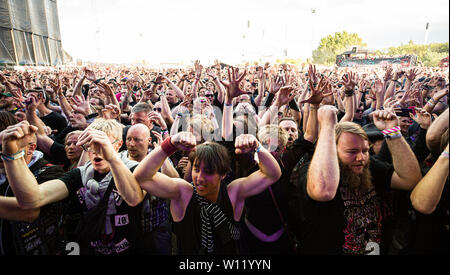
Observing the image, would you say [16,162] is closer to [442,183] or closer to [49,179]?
[49,179]

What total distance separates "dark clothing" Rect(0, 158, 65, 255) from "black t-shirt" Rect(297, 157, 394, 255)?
1772mm

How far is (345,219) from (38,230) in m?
2.11

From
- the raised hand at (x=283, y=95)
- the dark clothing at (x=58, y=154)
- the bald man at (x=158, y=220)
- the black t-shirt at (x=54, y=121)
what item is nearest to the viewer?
the bald man at (x=158, y=220)

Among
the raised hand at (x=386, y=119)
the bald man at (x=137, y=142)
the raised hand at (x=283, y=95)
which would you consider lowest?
the bald man at (x=137, y=142)

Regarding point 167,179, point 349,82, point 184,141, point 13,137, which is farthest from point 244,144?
point 349,82

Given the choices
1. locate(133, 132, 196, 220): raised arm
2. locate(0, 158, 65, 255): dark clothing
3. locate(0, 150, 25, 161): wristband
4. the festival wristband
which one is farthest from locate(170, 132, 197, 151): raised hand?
the festival wristband

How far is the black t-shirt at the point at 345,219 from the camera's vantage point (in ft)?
4.83

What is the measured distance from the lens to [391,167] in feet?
5.03

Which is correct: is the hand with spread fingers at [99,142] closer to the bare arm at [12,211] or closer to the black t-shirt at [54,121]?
the bare arm at [12,211]

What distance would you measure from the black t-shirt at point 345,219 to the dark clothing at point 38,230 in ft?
5.81

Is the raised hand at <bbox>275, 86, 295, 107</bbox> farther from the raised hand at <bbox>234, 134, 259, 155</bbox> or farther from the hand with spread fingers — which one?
the hand with spread fingers

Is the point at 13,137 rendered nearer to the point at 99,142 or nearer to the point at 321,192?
the point at 99,142

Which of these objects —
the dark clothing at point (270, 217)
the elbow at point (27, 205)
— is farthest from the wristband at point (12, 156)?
the dark clothing at point (270, 217)

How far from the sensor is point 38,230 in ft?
4.86
